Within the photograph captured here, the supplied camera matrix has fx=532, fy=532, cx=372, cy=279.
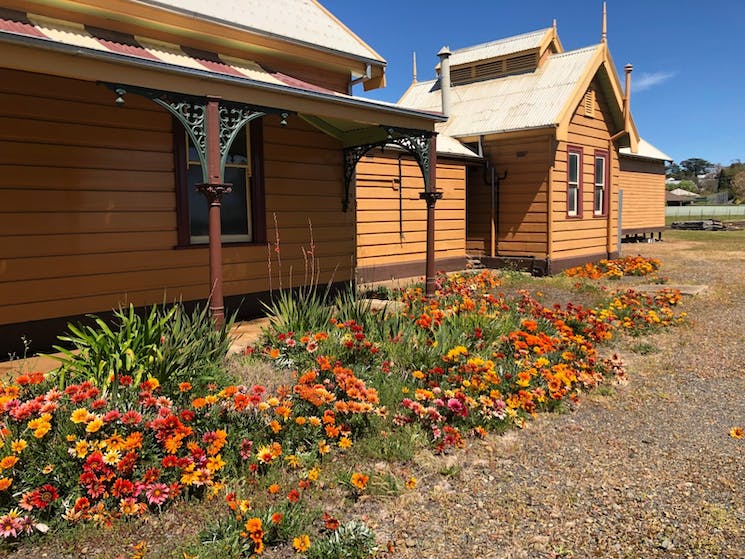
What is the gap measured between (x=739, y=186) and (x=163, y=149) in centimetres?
8788

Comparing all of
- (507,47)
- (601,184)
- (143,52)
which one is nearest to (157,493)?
(143,52)

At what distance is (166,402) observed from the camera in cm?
334

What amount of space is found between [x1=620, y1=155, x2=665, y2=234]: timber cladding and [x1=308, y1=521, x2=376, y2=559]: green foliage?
22843 mm

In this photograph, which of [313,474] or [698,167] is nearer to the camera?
[313,474]

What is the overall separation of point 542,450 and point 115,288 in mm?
5448

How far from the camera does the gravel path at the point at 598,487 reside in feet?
9.02

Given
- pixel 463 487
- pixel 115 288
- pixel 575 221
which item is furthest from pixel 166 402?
pixel 575 221

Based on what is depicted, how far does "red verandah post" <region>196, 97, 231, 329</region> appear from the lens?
567 centimetres

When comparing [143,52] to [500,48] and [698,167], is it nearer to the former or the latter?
[500,48]

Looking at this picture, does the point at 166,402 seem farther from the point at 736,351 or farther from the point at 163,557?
the point at 736,351

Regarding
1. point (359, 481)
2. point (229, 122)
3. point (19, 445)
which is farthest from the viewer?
point (229, 122)

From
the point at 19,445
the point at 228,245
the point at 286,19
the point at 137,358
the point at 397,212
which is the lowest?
the point at 19,445

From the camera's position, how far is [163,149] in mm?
6965

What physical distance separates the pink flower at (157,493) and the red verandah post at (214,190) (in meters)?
2.88
